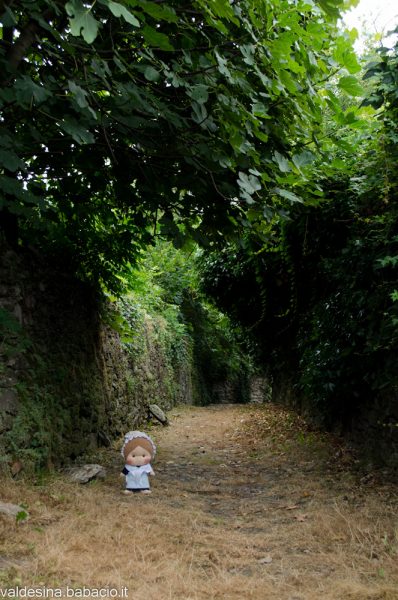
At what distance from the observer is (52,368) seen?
17.4ft

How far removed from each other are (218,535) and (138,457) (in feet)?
4.85

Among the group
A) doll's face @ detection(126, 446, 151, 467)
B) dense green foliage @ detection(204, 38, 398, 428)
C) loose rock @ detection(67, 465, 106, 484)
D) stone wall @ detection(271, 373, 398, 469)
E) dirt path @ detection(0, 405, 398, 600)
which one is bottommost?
dirt path @ detection(0, 405, 398, 600)

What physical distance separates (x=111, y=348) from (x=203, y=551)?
5.04 meters

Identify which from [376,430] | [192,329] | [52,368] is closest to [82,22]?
[52,368]

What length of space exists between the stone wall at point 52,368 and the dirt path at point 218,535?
56 centimetres

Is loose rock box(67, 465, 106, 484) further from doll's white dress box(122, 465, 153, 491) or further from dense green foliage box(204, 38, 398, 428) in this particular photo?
dense green foliage box(204, 38, 398, 428)

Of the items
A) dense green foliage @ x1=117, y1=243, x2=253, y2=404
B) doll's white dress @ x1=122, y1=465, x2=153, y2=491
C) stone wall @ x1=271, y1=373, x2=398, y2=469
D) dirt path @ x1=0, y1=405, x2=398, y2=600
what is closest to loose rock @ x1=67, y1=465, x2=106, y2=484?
→ dirt path @ x1=0, y1=405, x2=398, y2=600

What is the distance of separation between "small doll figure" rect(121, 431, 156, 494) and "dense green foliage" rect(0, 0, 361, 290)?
2.17 meters

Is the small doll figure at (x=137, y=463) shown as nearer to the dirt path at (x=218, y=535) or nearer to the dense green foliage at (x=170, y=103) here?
the dirt path at (x=218, y=535)

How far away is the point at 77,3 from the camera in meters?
2.04

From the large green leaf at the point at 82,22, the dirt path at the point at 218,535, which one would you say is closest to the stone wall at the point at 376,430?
the dirt path at the point at 218,535

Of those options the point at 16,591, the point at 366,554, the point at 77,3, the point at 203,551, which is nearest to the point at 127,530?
the point at 203,551

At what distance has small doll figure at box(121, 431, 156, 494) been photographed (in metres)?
4.54

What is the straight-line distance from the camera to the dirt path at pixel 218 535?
2.53 metres
